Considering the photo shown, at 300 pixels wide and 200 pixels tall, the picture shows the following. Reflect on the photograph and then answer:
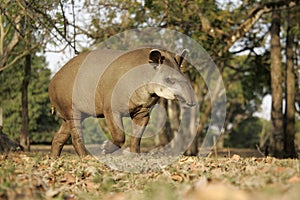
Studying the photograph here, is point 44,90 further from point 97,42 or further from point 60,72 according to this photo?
point 60,72

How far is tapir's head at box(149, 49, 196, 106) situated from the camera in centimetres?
813

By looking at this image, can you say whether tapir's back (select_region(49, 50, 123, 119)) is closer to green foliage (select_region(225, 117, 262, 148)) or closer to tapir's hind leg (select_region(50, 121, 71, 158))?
tapir's hind leg (select_region(50, 121, 71, 158))

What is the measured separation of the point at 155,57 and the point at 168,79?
410mm

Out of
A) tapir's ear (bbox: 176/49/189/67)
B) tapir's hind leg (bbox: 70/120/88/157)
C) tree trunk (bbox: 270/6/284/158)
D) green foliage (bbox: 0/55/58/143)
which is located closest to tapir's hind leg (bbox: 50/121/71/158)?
tapir's hind leg (bbox: 70/120/88/157)

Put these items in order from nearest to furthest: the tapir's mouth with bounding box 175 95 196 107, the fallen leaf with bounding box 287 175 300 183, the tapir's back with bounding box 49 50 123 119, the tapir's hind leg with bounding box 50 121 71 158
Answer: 1. the fallen leaf with bounding box 287 175 300 183
2. the tapir's mouth with bounding box 175 95 196 107
3. the tapir's back with bounding box 49 50 123 119
4. the tapir's hind leg with bounding box 50 121 71 158

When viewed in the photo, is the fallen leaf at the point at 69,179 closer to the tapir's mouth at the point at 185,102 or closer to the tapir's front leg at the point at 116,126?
the tapir's front leg at the point at 116,126

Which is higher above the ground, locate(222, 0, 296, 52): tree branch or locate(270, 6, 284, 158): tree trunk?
locate(222, 0, 296, 52): tree branch

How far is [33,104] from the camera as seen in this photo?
46938mm

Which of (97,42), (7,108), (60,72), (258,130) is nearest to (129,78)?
(60,72)

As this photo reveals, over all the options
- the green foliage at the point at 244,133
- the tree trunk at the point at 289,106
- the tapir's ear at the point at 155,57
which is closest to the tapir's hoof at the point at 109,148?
the tapir's ear at the point at 155,57

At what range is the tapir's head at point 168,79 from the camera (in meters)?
8.13

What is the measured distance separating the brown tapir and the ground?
165cm

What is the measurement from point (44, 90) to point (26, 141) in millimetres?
28741

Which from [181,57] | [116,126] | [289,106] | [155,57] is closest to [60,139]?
[116,126]
